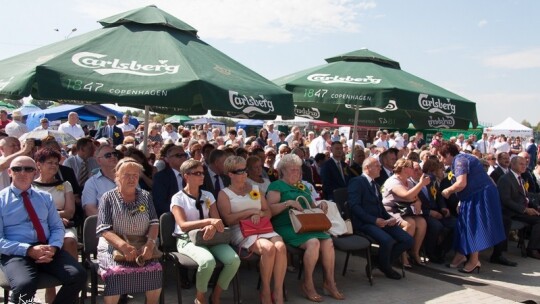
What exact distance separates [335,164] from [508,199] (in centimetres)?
258

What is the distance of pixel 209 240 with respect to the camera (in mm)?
4797

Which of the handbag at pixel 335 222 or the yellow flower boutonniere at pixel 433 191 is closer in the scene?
the handbag at pixel 335 222

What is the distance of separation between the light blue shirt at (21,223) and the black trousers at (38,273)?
0.09 metres

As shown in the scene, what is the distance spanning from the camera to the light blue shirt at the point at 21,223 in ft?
13.2

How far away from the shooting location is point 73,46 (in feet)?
17.1

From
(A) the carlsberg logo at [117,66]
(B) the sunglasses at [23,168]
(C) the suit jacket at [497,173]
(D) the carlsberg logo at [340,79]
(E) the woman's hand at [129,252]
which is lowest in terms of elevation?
(E) the woman's hand at [129,252]

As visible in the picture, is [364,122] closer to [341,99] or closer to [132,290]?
[341,99]

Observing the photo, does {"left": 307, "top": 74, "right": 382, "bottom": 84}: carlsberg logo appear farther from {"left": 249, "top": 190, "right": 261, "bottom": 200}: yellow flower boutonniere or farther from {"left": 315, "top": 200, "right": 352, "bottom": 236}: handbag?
{"left": 249, "top": 190, "right": 261, "bottom": 200}: yellow flower boutonniere

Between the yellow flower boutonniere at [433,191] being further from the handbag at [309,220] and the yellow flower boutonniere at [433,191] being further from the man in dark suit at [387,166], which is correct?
the handbag at [309,220]

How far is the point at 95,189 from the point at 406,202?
12.6 feet

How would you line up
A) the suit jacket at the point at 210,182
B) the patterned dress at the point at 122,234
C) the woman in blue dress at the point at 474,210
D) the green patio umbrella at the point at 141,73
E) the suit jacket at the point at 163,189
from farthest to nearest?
1. the woman in blue dress at the point at 474,210
2. the suit jacket at the point at 210,182
3. the suit jacket at the point at 163,189
4. the green patio umbrella at the point at 141,73
5. the patterned dress at the point at 122,234

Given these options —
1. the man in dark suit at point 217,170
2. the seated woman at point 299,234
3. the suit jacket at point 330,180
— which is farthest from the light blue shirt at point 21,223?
the suit jacket at point 330,180

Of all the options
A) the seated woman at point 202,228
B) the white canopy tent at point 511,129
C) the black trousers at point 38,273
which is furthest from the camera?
the white canopy tent at point 511,129

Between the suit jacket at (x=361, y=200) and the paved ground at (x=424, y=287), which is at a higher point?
the suit jacket at (x=361, y=200)
